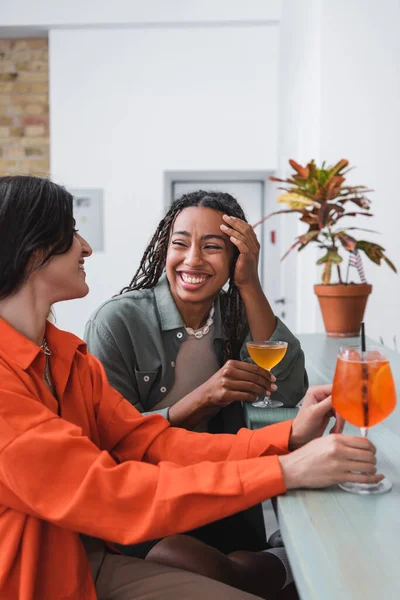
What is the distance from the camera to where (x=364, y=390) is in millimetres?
956

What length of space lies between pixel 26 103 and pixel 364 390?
4.92 m

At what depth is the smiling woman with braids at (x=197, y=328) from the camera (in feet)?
5.32

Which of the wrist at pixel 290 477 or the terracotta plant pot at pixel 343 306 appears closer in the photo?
the wrist at pixel 290 477

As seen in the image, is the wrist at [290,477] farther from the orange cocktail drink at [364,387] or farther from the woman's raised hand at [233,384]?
the woman's raised hand at [233,384]

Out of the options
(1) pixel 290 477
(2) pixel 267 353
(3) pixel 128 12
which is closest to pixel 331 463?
(1) pixel 290 477

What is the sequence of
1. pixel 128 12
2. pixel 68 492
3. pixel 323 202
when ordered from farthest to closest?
pixel 128 12 < pixel 323 202 < pixel 68 492

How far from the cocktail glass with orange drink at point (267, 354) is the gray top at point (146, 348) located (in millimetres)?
43

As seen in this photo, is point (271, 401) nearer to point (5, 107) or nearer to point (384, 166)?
point (384, 166)

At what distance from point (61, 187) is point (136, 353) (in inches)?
24.0

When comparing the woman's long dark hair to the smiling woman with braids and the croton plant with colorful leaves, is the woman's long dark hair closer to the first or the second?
the smiling woman with braids

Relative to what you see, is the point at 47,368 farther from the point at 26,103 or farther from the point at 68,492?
the point at 26,103

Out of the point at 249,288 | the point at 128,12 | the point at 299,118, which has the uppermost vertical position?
the point at 128,12

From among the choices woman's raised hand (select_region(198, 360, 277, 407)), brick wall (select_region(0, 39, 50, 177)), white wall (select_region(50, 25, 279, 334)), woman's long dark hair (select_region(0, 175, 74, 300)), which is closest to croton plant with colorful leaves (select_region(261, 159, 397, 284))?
woman's raised hand (select_region(198, 360, 277, 407))

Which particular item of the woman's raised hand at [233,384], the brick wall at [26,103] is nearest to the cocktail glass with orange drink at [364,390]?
the woman's raised hand at [233,384]
